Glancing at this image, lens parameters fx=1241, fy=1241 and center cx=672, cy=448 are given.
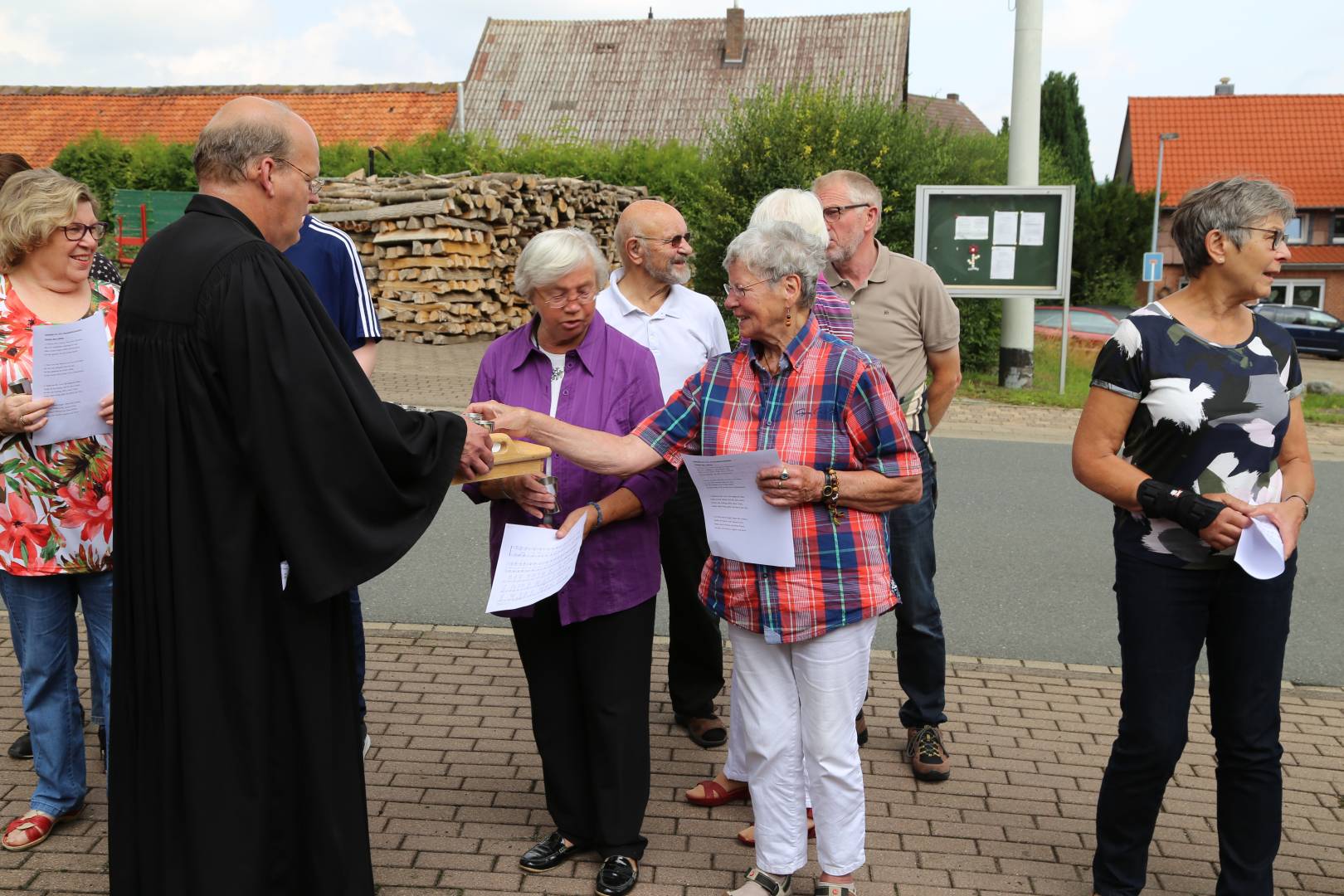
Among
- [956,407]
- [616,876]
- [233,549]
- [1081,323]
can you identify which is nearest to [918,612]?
[616,876]

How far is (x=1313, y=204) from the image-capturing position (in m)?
44.6

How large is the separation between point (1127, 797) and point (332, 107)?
119ft

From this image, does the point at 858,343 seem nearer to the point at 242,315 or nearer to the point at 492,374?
the point at 492,374

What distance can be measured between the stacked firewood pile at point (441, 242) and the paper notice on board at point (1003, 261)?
24.2 feet

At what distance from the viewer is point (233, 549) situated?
2.90m

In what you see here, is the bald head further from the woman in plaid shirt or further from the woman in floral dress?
the woman in floral dress

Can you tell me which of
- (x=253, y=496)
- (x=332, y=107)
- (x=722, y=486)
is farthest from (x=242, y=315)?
(x=332, y=107)

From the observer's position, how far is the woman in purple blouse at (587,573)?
3699 mm

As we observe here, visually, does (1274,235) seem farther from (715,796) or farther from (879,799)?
(715,796)

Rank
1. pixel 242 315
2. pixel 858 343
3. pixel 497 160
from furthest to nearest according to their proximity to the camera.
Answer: pixel 497 160 < pixel 858 343 < pixel 242 315

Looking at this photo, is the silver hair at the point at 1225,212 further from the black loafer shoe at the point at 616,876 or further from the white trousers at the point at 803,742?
the black loafer shoe at the point at 616,876

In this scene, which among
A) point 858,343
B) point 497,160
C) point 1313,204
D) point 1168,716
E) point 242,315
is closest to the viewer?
point 242,315

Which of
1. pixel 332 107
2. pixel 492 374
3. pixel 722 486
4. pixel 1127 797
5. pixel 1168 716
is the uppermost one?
pixel 332 107

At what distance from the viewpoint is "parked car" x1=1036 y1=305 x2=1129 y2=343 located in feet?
77.6
